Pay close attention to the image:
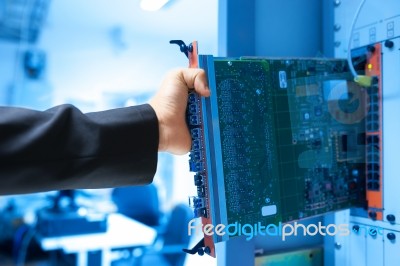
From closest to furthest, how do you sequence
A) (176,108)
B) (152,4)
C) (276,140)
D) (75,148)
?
(75,148)
(176,108)
(276,140)
(152,4)

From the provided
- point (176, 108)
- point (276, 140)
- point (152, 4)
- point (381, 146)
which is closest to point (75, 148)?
point (176, 108)

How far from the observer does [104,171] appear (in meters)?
0.82

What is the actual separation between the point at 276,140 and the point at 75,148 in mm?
556

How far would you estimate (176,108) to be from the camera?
872mm

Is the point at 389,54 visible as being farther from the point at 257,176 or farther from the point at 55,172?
Answer: the point at 55,172

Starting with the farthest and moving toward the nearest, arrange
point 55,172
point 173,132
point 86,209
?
point 86,209 < point 173,132 < point 55,172

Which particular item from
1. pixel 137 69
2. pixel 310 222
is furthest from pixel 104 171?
pixel 137 69

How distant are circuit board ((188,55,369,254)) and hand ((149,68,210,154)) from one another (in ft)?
0.09

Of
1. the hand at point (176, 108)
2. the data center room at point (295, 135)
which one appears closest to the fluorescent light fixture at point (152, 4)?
the data center room at point (295, 135)

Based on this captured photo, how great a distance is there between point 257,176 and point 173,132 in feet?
0.87

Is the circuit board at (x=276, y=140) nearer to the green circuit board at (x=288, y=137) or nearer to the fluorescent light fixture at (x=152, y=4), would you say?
the green circuit board at (x=288, y=137)

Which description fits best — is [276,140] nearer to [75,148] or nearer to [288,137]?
[288,137]

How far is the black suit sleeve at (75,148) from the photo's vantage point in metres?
0.73

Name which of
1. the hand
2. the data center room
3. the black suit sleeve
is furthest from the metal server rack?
the black suit sleeve
